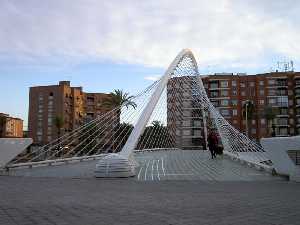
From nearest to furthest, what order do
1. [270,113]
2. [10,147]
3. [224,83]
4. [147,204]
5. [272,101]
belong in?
1. [147,204]
2. [10,147]
3. [270,113]
4. [272,101]
5. [224,83]

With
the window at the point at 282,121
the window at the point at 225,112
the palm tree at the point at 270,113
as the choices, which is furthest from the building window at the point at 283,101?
the window at the point at 225,112

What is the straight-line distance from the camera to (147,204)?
7594 millimetres

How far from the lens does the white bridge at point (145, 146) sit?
1536 centimetres

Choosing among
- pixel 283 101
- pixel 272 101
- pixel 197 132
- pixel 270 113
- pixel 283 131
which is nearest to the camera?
pixel 270 113

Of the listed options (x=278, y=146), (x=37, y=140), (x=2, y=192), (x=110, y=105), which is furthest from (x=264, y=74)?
(x=2, y=192)

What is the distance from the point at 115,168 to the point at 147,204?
616cm

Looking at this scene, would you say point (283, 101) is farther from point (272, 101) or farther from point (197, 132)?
point (197, 132)

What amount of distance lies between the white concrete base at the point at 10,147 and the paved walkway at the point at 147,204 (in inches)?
187

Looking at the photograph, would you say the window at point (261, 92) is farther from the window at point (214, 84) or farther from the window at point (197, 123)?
→ the window at point (197, 123)

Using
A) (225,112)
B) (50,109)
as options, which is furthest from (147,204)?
(50,109)

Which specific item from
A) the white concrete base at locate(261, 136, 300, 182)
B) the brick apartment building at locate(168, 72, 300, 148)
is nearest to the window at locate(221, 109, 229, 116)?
the brick apartment building at locate(168, 72, 300, 148)

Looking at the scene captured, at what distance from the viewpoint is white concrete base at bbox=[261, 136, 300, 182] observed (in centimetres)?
1267

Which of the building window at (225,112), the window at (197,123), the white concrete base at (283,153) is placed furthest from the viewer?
the building window at (225,112)

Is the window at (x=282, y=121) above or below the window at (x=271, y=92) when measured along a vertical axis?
below
